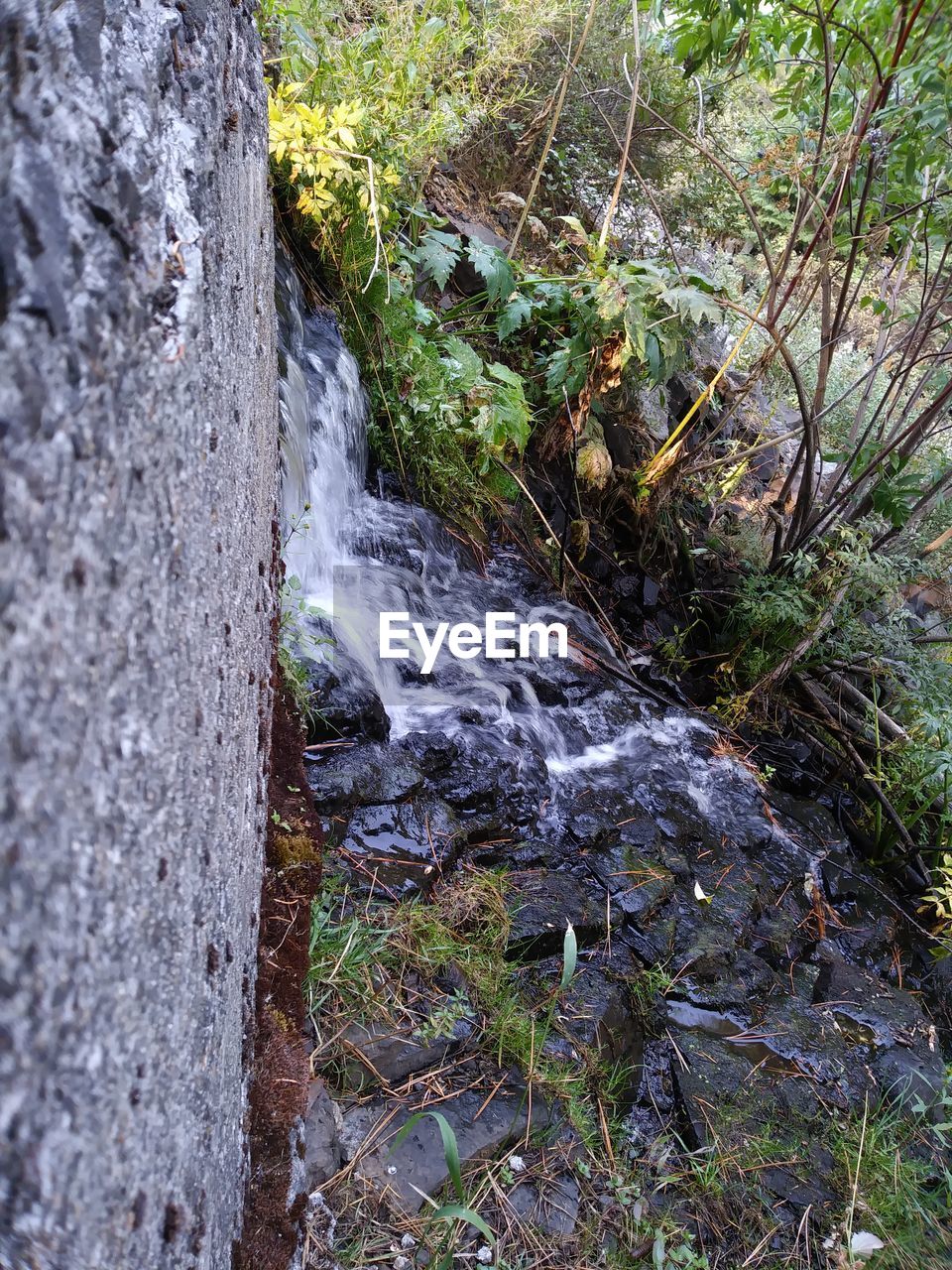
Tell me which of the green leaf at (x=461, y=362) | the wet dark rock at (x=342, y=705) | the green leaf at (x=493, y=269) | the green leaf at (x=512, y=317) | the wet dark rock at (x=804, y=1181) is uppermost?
the green leaf at (x=493, y=269)

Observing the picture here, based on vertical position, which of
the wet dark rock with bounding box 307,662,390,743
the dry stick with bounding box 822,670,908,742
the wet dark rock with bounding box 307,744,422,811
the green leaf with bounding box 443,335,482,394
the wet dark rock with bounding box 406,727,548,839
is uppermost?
the green leaf with bounding box 443,335,482,394

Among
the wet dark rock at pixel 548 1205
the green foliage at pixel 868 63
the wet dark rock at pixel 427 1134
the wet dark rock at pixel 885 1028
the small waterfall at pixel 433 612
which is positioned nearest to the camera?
the wet dark rock at pixel 427 1134

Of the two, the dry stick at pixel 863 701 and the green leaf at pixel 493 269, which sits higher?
the green leaf at pixel 493 269

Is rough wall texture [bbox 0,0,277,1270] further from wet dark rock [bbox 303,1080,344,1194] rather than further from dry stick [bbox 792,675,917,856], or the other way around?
dry stick [bbox 792,675,917,856]

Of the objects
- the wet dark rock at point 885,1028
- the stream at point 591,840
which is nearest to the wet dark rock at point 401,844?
the stream at point 591,840

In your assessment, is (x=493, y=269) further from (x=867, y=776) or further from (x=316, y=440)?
(x=867, y=776)

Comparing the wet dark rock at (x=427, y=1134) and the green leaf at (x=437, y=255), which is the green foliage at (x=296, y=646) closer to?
the wet dark rock at (x=427, y=1134)

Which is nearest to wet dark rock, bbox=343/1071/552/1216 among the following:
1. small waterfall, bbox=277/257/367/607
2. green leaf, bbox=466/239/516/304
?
small waterfall, bbox=277/257/367/607

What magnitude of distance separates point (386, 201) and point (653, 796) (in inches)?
121

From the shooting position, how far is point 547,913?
2.76 m

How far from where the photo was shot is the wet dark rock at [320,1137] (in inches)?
65.8

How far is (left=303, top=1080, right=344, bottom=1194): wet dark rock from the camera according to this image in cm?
167

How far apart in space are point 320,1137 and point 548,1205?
0.62 m

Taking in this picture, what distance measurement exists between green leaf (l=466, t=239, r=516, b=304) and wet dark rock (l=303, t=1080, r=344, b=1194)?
413 cm
